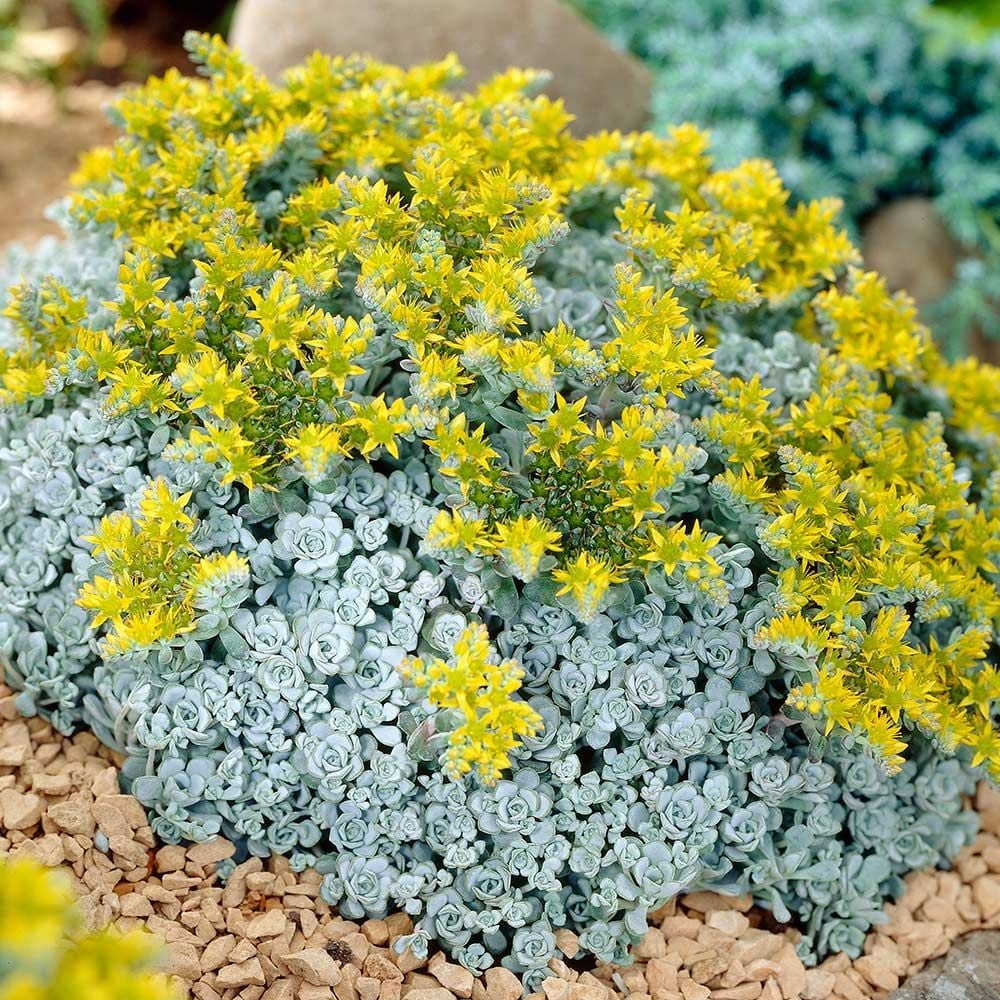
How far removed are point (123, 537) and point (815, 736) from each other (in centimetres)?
115

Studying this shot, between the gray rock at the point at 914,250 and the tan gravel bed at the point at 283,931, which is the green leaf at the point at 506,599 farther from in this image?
the gray rock at the point at 914,250

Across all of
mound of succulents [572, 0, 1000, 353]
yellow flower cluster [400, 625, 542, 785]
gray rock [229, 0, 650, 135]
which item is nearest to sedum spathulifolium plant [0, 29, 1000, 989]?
yellow flower cluster [400, 625, 542, 785]

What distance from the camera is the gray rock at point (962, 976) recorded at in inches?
75.5

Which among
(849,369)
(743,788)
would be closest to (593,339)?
(849,369)

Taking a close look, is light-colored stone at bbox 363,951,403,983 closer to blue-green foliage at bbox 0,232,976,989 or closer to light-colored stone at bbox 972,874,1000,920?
blue-green foliage at bbox 0,232,976,989

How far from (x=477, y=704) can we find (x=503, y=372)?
535 mm

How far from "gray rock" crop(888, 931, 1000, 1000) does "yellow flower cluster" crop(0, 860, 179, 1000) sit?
1.41 meters

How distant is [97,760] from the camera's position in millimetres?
2008

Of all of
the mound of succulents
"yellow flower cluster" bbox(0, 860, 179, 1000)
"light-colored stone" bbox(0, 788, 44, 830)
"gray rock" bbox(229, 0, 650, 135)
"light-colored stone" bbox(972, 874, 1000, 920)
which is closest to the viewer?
"yellow flower cluster" bbox(0, 860, 179, 1000)

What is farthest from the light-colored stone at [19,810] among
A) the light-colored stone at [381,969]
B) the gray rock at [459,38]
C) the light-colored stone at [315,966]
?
the gray rock at [459,38]

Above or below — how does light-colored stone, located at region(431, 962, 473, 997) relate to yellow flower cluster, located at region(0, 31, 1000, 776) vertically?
below

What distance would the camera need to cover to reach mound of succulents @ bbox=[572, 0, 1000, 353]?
365 cm

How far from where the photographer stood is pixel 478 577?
1837 millimetres

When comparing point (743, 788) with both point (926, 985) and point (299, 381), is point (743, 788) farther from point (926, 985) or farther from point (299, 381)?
point (299, 381)
